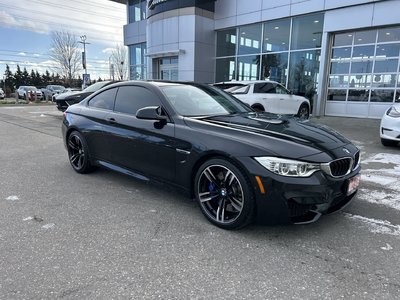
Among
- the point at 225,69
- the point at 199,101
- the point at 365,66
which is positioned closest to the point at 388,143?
the point at 199,101

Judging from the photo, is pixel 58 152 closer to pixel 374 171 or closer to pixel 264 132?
pixel 264 132

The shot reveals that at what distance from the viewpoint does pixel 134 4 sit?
2612cm

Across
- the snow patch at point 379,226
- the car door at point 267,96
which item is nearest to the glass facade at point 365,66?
the car door at point 267,96

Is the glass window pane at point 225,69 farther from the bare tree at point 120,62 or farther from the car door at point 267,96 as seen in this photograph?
the bare tree at point 120,62

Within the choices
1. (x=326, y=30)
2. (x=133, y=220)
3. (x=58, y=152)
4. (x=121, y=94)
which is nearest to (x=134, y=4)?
(x=326, y=30)

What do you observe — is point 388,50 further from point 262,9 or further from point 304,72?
point 262,9

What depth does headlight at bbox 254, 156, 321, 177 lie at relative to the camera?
297cm

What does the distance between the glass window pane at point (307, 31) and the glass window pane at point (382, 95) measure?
3261 mm

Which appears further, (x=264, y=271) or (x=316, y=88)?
(x=316, y=88)

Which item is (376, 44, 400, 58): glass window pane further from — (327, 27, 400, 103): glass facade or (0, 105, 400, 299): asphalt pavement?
(0, 105, 400, 299): asphalt pavement

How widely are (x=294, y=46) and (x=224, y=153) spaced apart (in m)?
14.3

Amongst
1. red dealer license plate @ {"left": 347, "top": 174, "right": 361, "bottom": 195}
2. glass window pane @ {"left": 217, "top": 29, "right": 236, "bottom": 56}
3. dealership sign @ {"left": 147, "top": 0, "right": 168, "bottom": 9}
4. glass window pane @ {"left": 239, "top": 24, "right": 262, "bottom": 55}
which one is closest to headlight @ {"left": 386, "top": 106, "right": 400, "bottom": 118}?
red dealer license plate @ {"left": 347, "top": 174, "right": 361, "bottom": 195}

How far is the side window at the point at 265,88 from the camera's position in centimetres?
1072

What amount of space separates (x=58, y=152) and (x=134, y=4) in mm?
22341
